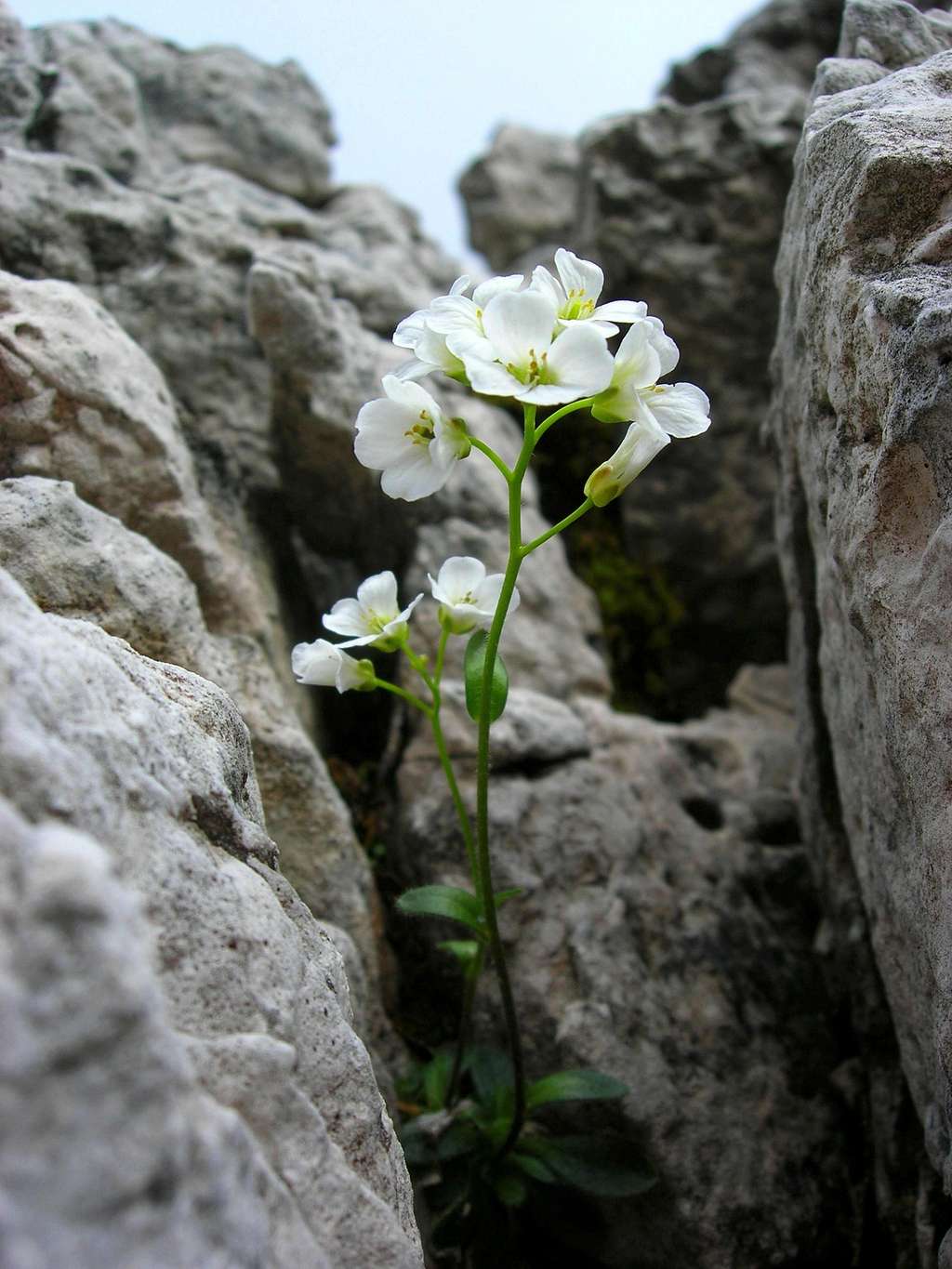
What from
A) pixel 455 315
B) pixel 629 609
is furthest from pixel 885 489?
pixel 629 609

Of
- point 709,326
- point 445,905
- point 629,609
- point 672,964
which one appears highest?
point 709,326

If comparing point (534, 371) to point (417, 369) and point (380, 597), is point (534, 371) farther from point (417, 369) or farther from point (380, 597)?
point (380, 597)

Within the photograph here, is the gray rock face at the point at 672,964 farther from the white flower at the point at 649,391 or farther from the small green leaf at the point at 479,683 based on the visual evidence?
the white flower at the point at 649,391

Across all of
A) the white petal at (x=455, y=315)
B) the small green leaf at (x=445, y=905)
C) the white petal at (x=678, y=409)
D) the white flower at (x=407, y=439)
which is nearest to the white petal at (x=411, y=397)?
the white flower at (x=407, y=439)

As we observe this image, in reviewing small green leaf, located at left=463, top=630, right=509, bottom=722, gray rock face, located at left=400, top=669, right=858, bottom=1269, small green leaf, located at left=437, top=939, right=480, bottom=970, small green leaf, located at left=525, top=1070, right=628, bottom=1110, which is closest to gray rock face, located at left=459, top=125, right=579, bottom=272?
gray rock face, located at left=400, top=669, right=858, bottom=1269

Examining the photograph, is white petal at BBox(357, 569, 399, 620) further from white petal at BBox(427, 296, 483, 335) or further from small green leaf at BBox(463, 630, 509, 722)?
white petal at BBox(427, 296, 483, 335)
